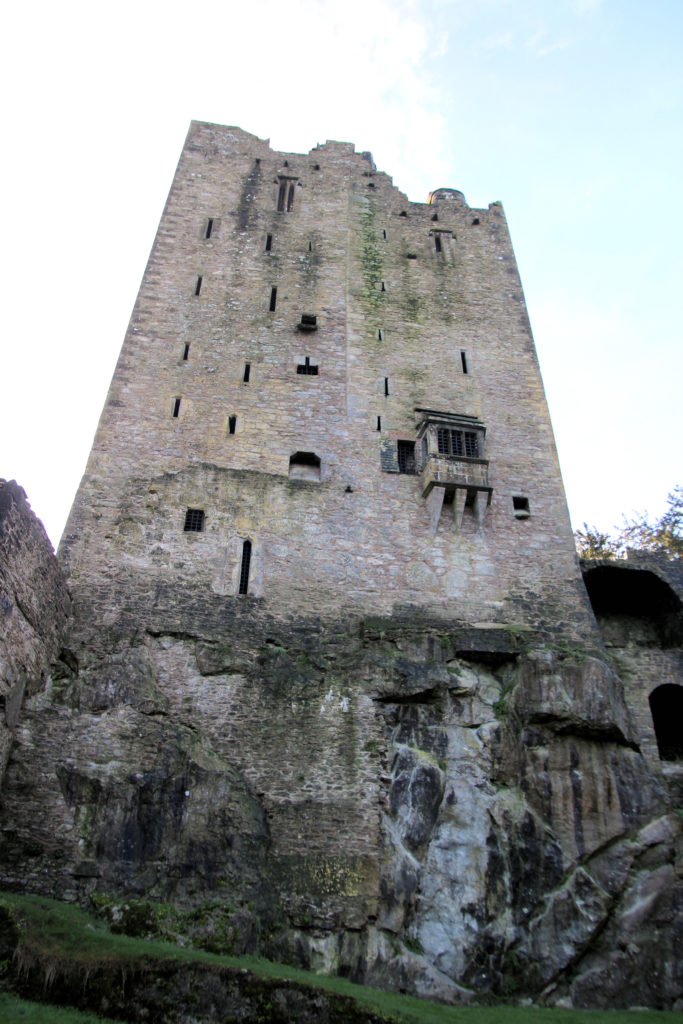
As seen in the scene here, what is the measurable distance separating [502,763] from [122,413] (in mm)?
13505

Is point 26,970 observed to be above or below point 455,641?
below

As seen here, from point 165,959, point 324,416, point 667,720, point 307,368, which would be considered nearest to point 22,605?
point 165,959

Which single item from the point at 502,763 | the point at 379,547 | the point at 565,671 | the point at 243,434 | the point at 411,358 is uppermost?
the point at 411,358

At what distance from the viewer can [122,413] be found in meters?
22.3

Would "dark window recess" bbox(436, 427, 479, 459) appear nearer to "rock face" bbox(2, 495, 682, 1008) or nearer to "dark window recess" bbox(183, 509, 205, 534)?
"rock face" bbox(2, 495, 682, 1008)

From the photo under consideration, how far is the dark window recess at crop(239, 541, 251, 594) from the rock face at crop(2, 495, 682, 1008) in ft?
2.19

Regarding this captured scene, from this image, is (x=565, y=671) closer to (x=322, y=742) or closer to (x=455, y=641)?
(x=455, y=641)

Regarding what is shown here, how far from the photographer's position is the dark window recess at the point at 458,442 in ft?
75.8

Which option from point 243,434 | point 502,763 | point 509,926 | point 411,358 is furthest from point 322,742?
point 411,358

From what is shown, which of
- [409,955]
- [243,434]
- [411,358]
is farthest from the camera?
[411,358]

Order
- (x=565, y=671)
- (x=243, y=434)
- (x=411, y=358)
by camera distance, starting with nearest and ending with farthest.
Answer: (x=565, y=671) → (x=243, y=434) → (x=411, y=358)

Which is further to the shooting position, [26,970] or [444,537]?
[444,537]

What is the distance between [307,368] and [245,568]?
7.66 metres

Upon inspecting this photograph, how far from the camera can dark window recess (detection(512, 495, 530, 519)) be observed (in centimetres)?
2264
